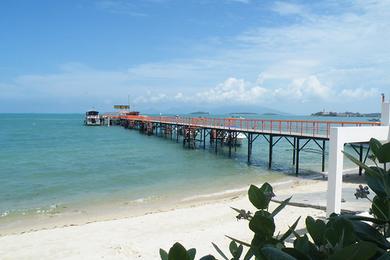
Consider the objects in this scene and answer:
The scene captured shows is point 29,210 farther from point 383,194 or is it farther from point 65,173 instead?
point 383,194

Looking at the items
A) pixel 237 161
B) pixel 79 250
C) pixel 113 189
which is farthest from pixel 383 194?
pixel 237 161

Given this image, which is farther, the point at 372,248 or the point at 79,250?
the point at 79,250

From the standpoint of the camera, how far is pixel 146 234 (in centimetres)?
1240

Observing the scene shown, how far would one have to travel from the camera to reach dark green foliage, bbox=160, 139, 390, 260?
0.86m

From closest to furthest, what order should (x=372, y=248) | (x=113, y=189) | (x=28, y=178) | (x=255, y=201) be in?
1. (x=372, y=248)
2. (x=255, y=201)
3. (x=113, y=189)
4. (x=28, y=178)

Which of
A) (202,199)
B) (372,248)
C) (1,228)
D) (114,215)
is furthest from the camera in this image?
(202,199)

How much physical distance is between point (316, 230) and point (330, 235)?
0.26ft

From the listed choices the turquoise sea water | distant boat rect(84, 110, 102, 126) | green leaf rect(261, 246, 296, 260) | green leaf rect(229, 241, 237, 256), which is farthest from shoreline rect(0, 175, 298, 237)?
distant boat rect(84, 110, 102, 126)

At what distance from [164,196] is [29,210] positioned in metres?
6.13

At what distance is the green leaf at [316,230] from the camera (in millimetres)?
1040

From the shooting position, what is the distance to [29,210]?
16.5m

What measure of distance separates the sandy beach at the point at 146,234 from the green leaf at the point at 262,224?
8.76 m

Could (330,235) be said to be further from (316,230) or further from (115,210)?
(115,210)

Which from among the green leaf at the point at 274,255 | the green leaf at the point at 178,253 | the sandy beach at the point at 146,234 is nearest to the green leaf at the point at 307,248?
the green leaf at the point at 274,255
